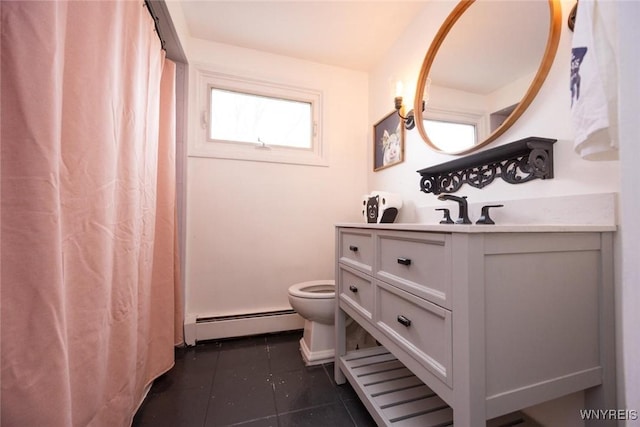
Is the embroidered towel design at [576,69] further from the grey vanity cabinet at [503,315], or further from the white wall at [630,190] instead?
the grey vanity cabinet at [503,315]

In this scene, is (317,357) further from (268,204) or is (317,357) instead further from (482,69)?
(482,69)

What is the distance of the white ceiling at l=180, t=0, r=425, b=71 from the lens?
1404 millimetres

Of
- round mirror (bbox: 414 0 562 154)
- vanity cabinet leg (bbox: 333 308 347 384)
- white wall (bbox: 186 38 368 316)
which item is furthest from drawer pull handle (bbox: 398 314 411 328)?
white wall (bbox: 186 38 368 316)

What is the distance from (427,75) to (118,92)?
1.47m

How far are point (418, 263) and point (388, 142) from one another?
4.04ft

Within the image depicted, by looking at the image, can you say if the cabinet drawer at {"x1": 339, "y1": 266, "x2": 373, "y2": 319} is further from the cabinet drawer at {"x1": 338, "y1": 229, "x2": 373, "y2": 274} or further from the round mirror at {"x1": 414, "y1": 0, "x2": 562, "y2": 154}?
the round mirror at {"x1": 414, "y1": 0, "x2": 562, "y2": 154}

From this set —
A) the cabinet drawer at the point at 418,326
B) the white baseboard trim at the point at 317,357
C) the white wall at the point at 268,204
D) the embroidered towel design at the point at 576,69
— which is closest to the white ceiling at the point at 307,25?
the white wall at the point at 268,204

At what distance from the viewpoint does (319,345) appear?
1404 mm

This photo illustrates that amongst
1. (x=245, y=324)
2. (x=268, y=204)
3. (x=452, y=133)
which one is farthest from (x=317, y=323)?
(x=452, y=133)

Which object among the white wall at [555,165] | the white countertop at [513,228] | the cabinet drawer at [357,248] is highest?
the white wall at [555,165]

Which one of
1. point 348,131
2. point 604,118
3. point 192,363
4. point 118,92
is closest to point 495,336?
point 604,118

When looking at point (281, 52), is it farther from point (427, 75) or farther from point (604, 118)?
point (604, 118)

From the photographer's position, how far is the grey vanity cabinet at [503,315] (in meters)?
0.54

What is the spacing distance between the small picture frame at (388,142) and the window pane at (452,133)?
0.24 m
